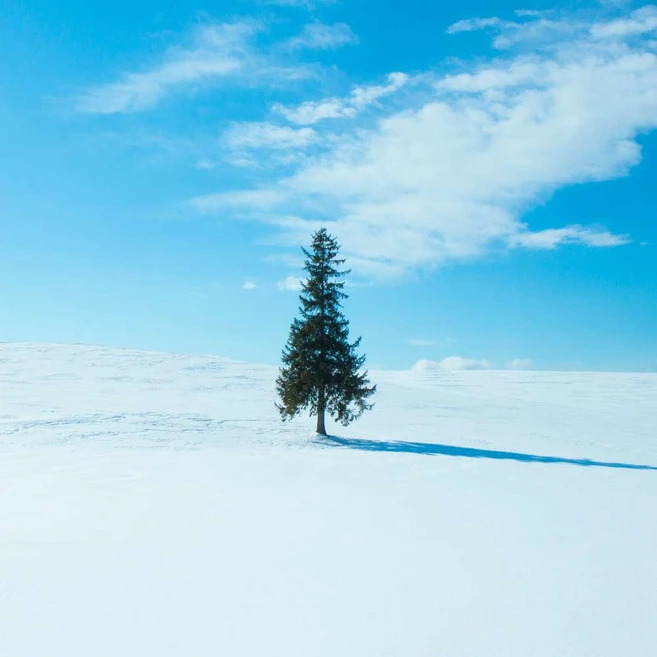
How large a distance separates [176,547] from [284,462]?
12.1m

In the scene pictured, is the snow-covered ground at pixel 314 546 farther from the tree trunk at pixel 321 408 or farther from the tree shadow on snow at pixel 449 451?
the tree trunk at pixel 321 408

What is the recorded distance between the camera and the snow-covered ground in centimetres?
662

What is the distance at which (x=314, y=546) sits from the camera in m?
10.1

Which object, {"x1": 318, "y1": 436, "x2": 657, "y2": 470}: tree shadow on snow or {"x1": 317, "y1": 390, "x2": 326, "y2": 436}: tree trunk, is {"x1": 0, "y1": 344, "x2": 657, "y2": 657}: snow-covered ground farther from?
{"x1": 317, "y1": 390, "x2": 326, "y2": 436}: tree trunk

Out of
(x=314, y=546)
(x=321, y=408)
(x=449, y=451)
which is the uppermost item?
(x=321, y=408)

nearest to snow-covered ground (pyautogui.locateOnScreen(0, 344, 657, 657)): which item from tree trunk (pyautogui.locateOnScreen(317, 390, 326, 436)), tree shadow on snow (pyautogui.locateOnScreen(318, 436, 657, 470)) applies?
tree shadow on snow (pyautogui.locateOnScreen(318, 436, 657, 470))

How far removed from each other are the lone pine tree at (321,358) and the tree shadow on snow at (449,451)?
5.84 ft

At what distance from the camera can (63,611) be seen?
6.98m

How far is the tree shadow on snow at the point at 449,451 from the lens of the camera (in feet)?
82.7

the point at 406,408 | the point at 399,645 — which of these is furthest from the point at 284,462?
the point at 406,408

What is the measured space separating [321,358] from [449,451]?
834 centimetres

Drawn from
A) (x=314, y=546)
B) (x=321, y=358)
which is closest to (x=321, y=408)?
(x=321, y=358)

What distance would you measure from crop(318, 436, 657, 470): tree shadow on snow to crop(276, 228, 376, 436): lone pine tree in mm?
1780

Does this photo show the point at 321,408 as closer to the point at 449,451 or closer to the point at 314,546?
the point at 449,451
